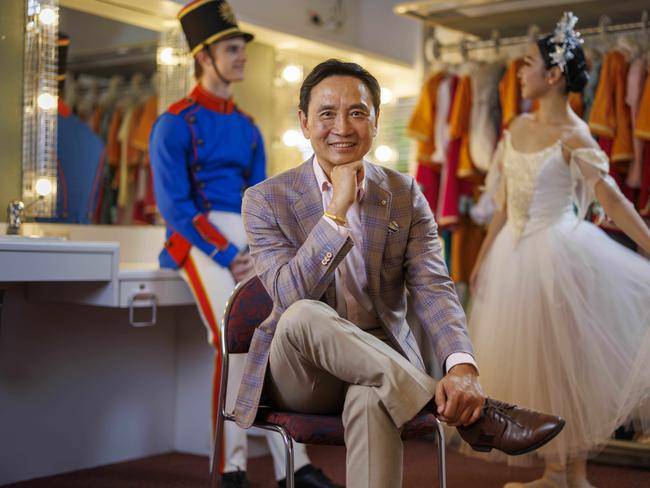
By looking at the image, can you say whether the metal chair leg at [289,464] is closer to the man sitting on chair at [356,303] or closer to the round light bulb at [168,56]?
the man sitting on chair at [356,303]

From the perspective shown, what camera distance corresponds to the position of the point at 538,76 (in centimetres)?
312

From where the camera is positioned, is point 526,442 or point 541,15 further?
point 541,15

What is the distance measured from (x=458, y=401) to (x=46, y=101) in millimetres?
2018

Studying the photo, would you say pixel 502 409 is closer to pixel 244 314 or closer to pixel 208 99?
pixel 244 314

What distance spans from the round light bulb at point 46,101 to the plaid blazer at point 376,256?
52.1 inches

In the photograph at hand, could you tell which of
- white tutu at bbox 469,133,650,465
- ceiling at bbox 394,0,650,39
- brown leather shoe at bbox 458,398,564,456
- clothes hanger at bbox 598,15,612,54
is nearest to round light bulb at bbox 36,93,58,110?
white tutu at bbox 469,133,650,465

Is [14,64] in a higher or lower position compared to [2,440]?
higher

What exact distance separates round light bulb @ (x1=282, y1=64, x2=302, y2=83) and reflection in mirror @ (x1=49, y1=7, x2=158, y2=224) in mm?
713

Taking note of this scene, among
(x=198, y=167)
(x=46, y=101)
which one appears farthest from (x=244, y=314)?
(x=46, y=101)

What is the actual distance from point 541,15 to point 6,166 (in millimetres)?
2502

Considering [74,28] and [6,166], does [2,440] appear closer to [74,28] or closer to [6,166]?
[6,166]

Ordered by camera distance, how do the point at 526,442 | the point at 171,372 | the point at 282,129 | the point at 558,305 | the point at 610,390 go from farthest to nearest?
the point at 282,129
the point at 171,372
the point at 558,305
the point at 610,390
the point at 526,442

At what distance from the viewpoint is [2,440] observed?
3215 millimetres

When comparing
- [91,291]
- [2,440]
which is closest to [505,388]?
[91,291]
